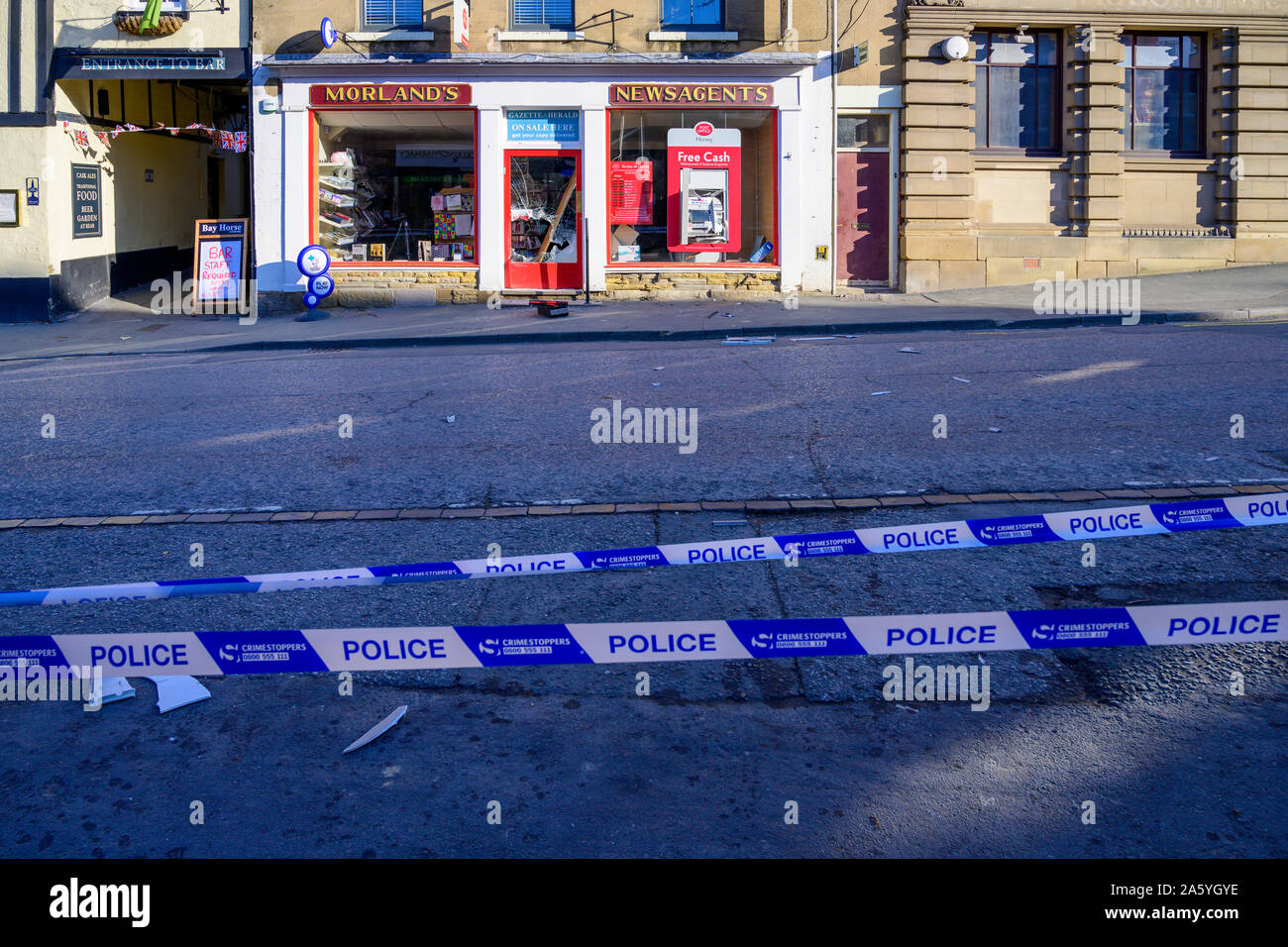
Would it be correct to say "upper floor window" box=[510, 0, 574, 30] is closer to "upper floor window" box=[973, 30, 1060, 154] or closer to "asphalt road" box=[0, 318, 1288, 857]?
"upper floor window" box=[973, 30, 1060, 154]

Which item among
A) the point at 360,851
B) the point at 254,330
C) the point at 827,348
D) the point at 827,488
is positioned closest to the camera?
the point at 360,851

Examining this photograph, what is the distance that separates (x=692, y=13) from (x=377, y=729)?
1813cm

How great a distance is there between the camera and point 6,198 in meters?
18.6

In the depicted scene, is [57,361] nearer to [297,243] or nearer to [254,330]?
[254,330]

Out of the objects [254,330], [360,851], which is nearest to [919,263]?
[254,330]

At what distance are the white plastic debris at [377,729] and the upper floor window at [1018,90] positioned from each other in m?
19.0

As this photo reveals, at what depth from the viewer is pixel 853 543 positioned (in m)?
5.46

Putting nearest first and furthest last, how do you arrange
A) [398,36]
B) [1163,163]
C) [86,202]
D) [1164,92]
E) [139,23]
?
[139,23] → [398,36] → [86,202] → [1163,163] → [1164,92]

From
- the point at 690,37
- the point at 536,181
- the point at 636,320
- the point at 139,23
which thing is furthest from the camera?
the point at 536,181

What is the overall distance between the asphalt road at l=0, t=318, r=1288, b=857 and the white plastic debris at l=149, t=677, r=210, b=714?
57 mm

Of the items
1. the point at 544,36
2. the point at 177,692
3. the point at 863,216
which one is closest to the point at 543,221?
the point at 544,36

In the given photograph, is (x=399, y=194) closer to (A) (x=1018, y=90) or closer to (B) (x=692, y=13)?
(B) (x=692, y=13)

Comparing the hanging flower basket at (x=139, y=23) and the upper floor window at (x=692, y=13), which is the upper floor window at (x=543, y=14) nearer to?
the upper floor window at (x=692, y=13)

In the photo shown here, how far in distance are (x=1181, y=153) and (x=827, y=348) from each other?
11666 mm
